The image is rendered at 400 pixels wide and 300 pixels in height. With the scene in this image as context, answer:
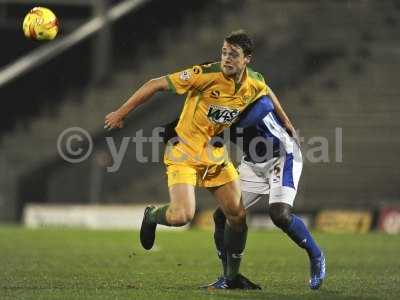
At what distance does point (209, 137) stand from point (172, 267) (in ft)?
11.2

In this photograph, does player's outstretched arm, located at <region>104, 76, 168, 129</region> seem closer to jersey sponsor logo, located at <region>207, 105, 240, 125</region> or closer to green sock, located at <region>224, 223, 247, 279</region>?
jersey sponsor logo, located at <region>207, 105, 240, 125</region>

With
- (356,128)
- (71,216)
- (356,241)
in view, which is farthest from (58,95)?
(356,241)

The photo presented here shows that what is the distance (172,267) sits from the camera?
41.5 feet

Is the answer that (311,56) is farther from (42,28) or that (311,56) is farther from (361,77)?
(42,28)

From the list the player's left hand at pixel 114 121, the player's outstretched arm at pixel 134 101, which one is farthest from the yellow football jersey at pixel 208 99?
the player's left hand at pixel 114 121

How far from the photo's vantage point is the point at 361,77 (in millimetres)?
29906

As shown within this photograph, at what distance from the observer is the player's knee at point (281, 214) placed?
31.9 ft

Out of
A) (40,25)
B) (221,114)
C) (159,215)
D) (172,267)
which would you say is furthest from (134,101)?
(172,267)

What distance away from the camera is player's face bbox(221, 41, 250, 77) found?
30.3ft

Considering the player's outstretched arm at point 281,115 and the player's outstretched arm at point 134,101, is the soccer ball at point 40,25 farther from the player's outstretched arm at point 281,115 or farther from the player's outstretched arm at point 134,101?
the player's outstretched arm at point 281,115

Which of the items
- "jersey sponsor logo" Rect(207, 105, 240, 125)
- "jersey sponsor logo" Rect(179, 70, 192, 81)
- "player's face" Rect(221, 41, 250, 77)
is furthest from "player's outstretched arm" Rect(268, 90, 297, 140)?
"jersey sponsor logo" Rect(179, 70, 192, 81)

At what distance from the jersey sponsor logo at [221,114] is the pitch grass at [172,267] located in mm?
1543

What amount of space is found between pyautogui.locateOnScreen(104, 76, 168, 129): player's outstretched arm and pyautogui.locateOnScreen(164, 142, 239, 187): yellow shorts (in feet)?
2.22

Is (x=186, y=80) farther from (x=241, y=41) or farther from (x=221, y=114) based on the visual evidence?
(x=241, y=41)
